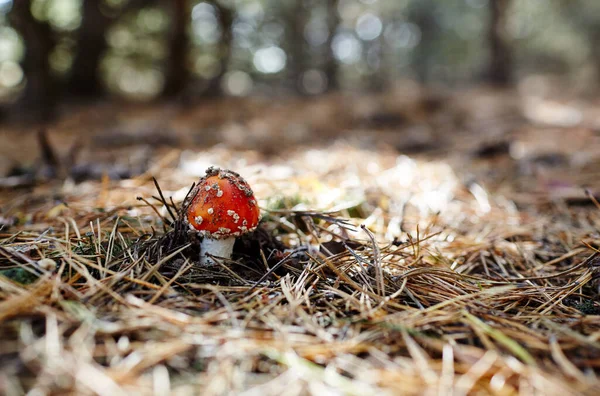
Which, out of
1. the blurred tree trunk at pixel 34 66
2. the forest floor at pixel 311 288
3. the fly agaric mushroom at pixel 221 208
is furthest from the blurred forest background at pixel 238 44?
the fly agaric mushroom at pixel 221 208

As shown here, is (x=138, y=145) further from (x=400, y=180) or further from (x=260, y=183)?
(x=400, y=180)

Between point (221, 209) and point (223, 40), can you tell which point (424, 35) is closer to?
point (223, 40)

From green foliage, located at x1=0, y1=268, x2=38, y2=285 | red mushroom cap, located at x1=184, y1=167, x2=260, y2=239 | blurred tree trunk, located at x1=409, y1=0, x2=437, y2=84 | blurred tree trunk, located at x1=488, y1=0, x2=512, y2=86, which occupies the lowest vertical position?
green foliage, located at x1=0, y1=268, x2=38, y2=285

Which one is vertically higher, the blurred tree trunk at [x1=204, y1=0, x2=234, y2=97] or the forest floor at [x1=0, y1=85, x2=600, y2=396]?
the blurred tree trunk at [x1=204, y1=0, x2=234, y2=97]

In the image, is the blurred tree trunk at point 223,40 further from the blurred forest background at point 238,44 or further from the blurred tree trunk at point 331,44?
the blurred tree trunk at point 331,44

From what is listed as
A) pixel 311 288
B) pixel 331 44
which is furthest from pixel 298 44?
pixel 311 288

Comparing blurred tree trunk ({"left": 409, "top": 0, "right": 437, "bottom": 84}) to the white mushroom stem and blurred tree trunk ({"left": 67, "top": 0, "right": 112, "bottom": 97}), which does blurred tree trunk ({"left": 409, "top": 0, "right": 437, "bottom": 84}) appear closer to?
blurred tree trunk ({"left": 67, "top": 0, "right": 112, "bottom": 97})

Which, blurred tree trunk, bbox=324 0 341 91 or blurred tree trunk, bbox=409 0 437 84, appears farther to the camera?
blurred tree trunk, bbox=409 0 437 84

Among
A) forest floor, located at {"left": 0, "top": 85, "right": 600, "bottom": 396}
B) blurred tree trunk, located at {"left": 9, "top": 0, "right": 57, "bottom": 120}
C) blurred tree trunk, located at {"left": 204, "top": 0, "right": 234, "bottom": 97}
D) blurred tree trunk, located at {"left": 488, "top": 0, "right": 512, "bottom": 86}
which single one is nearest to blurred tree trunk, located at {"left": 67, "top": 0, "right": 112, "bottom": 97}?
blurred tree trunk, located at {"left": 9, "top": 0, "right": 57, "bottom": 120}
